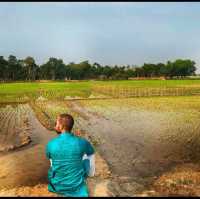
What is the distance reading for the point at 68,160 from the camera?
4348 mm

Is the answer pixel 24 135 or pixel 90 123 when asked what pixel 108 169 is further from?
pixel 90 123

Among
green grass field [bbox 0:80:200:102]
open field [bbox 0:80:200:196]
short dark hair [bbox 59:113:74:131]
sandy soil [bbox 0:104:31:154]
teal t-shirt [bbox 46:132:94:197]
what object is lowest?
green grass field [bbox 0:80:200:102]

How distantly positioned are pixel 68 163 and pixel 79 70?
4486 inches

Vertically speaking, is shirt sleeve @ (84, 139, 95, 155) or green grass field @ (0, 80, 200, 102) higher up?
shirt sleeve @ (84, 139, 95, 155)

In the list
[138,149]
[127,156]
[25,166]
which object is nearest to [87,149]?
[25,166]

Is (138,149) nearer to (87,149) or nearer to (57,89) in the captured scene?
(87,149)

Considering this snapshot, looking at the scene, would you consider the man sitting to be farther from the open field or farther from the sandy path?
the sandy path

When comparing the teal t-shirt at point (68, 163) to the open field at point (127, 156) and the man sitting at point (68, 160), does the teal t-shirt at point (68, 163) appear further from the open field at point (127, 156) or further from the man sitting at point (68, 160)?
the open field at point (127, 156)

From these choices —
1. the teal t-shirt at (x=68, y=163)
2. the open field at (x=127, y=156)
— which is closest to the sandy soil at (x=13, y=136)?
the open field at (x=127, y=156)

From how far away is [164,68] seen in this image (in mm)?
118312

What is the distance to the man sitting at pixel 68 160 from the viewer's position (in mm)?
4305

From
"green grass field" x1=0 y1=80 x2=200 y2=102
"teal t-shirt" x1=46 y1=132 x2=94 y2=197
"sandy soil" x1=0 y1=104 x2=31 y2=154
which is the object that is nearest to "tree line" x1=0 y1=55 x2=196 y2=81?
"green grass field" x1=0 y1=80 x2=200 y2=102

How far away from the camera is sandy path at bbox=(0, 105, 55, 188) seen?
20.7 ft

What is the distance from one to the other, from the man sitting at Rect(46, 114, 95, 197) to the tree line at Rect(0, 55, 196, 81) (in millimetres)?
101214
